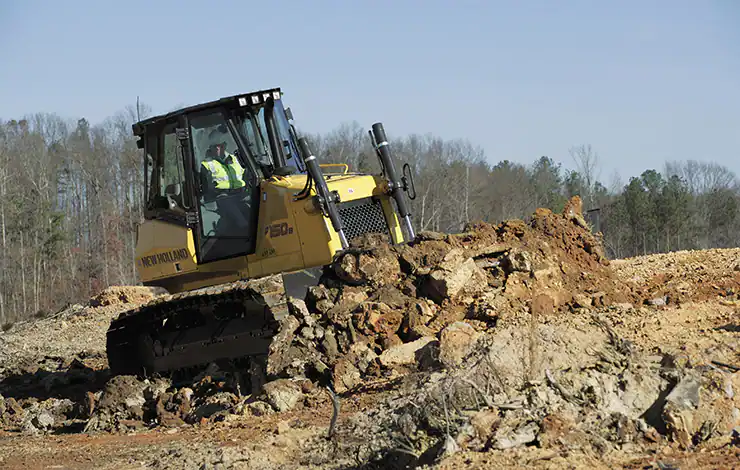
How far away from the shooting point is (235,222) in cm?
1027

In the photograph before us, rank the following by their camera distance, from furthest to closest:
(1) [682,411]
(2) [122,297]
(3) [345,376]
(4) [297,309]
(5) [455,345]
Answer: (2) [122,297], (4) [297,309], (3) [345,376], (5) [455,345], (1) [682,411]

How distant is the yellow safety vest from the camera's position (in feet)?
33.8

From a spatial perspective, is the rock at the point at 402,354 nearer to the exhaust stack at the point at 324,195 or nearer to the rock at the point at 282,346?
the rock at the point at 282,346

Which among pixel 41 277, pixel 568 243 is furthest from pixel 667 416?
pixel 41 277

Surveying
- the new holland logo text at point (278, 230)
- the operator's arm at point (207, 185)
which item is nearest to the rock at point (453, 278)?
the new holland logo text at point (278, 230)

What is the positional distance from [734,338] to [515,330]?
166 centimetres

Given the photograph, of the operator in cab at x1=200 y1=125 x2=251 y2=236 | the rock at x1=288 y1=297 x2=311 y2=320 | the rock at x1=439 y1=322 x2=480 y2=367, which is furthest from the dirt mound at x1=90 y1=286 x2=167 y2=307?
the rock at x1=439 y1=322 x2=480 y2=367

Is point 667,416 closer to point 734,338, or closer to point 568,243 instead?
point 734,338

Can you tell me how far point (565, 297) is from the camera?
30.9 ft

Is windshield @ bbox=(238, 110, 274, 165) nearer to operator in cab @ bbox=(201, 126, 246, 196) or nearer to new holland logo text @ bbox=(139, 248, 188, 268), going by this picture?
operator in cab @ bbox=(201, 126, 246, 196)

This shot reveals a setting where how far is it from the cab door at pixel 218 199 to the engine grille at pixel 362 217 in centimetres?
103

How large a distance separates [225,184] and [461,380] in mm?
5209

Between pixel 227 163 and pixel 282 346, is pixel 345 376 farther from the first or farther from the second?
pixel 227 163

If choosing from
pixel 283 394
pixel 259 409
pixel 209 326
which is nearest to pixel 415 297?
pixel 283 394
